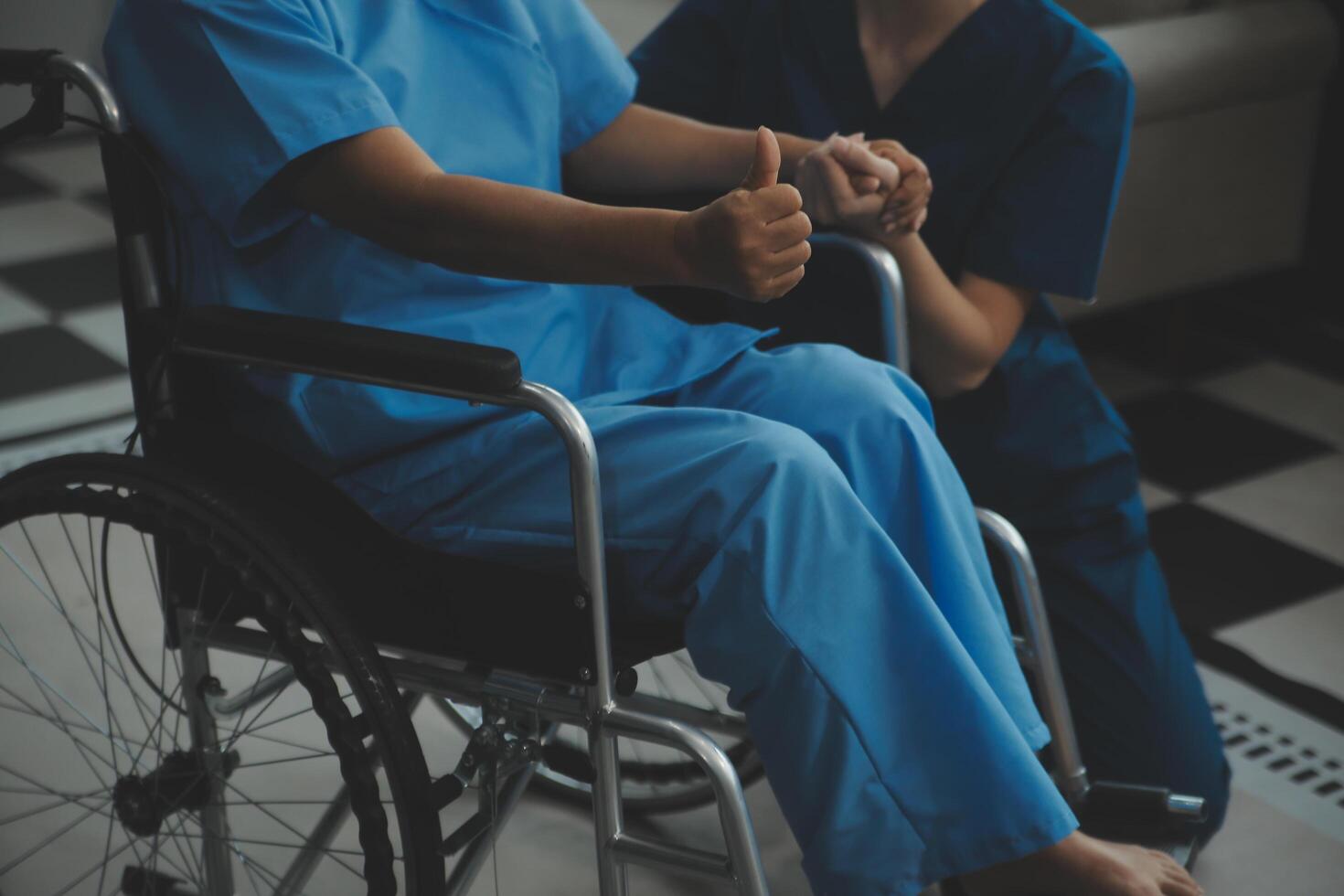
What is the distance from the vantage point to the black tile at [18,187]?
A: 328cm

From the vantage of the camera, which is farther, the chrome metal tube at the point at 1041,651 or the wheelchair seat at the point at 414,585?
the chrome metal tube at the point at 1041,651

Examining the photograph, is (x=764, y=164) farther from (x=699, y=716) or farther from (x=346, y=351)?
(x=699, y=716)

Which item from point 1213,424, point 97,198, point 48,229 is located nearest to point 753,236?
point 1213,424

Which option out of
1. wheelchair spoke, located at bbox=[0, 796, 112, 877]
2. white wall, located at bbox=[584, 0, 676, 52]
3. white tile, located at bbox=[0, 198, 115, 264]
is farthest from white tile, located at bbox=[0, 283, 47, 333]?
wheelchair spoke, located at bbox=[0, 796, 112, 877]

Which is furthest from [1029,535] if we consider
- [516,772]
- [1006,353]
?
[516,772]

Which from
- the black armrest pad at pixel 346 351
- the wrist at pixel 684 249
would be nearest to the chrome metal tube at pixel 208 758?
the black armrest pad at pixel 346 351

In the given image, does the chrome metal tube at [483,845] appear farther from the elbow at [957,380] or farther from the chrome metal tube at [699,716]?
the elbow at [957,380]

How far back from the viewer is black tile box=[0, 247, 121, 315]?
2.79 metres

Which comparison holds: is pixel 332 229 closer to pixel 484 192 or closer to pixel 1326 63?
pixel 484 192

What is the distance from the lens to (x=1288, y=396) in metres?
2.53

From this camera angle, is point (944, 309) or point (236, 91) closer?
point (236, 91)

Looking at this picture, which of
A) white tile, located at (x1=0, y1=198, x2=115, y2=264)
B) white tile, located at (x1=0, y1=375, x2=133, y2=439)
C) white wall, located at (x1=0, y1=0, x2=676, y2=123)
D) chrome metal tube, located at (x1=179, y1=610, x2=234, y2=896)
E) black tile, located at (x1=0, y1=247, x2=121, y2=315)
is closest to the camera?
chrome metal tube, located at (x1=179, y1=610, x2=234, y2=896)

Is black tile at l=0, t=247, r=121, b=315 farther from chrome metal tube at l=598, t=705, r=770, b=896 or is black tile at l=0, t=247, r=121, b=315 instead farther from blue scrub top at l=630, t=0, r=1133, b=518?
chrome metal tube at l=598, t=705, r=770, b=896

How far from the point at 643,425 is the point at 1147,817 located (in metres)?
0.61
